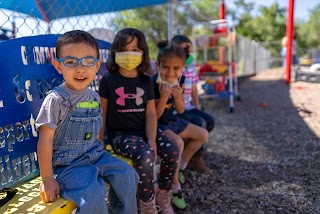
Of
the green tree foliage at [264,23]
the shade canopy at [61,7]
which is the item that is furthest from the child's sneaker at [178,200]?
the green tree foliage at [264,23]

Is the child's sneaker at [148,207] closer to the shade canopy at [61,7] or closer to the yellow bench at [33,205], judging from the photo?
the yellow bench at [33,205]

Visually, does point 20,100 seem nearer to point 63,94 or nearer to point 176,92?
point 63,94

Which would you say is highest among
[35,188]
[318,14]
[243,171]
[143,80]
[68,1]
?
[318,14]

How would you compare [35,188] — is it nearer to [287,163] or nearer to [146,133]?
[146,133]

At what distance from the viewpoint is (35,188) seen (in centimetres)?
172

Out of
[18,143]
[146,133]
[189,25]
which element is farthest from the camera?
[189,25]

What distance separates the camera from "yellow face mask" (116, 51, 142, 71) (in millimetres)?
2199

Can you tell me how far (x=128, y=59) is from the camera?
2197mm

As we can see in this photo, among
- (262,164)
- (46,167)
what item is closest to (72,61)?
(46,167)

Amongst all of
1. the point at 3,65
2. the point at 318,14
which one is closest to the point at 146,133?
the point at 3,65

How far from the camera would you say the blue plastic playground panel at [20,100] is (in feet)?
5.75

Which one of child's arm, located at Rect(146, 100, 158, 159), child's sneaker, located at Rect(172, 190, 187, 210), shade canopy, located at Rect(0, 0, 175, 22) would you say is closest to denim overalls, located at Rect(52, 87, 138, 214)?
child's arm, located at Rect(146, 100, 158, 159)

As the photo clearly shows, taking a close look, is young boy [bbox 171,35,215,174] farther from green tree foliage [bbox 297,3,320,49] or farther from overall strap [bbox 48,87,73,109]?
green tree foliage [bbox 297,3,320,49]

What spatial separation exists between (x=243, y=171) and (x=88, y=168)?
1.91 meters
